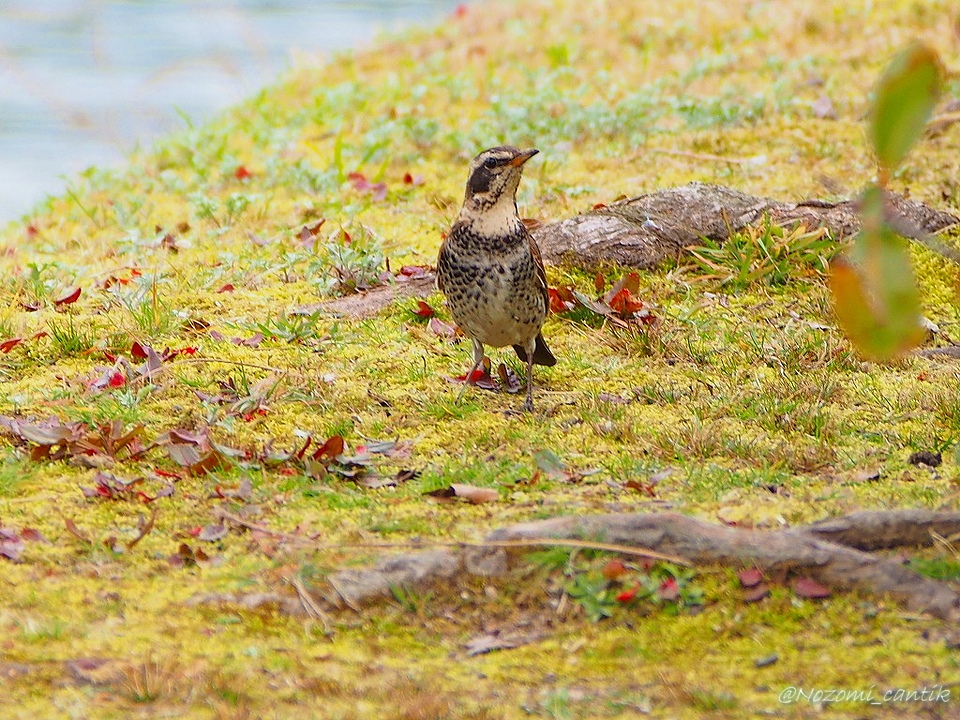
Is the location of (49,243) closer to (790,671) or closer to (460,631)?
(460,631)

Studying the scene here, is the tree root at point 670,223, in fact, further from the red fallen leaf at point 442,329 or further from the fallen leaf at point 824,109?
the fallen leaf at point 824,109

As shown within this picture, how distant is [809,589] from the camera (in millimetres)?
3527

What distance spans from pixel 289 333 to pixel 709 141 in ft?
12.5

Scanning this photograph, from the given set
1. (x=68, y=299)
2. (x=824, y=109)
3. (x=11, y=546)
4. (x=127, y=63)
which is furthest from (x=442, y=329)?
(x=127, y=63)

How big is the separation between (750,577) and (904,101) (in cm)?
197

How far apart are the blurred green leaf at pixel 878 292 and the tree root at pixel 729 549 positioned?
1.60 m

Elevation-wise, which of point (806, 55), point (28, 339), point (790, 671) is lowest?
point (790, 671)

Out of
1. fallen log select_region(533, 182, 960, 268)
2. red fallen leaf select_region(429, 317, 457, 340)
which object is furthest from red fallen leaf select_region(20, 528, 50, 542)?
fallen log select_region(533, 182, 960, 268)

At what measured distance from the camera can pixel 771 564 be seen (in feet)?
11.8

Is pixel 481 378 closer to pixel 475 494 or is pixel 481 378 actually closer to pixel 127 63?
pixel 475 494

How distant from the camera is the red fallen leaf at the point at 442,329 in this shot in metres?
6.15

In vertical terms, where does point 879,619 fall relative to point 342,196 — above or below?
below

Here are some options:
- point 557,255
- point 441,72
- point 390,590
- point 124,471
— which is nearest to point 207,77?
point 441,72

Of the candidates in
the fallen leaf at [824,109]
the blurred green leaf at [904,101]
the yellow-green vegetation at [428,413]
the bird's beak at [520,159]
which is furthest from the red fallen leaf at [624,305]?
the blurred green leaf at [904,101]
